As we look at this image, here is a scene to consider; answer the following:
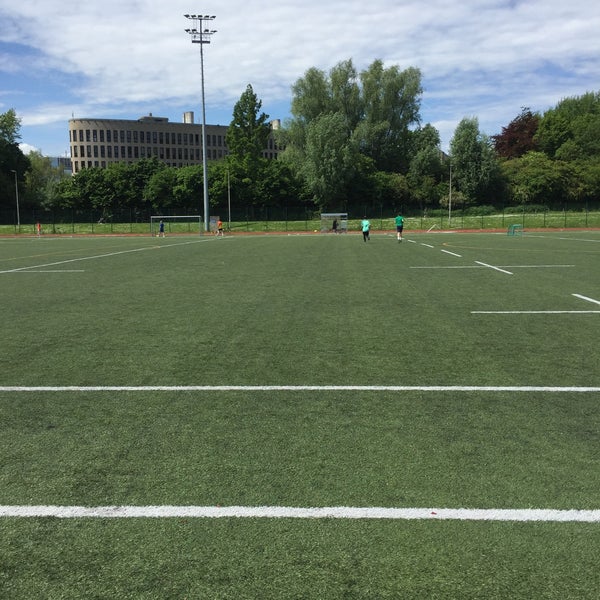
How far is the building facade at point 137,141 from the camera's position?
14638 cm

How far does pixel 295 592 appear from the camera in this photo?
2.49 metres

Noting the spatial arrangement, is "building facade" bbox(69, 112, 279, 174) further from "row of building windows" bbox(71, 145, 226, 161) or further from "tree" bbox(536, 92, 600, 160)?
"tree" bbox(536, 92, 600, 160)

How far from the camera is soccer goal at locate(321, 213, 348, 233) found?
196 ft

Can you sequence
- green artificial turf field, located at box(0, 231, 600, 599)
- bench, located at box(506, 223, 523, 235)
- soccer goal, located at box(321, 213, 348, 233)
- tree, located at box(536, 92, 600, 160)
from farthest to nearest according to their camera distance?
tree, located at box(536, 92, 600, 160), soccer goal, located at box(321, 213, 348, 233), bench, located at box(506, 223, 523, 235), green artificial turf field, located at box(0, 231, 600, 599)

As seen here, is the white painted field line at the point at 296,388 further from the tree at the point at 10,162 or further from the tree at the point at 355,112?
the tree at the point at 10,162

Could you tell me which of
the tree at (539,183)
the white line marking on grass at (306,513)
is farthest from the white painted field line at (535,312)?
the tree at (539,183)

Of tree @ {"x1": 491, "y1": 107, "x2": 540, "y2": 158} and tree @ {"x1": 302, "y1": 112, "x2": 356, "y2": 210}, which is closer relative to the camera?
tree @ {"x1": 302, "y1": 112, "x2": 356, "y2": 210}

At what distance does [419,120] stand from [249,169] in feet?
83.0

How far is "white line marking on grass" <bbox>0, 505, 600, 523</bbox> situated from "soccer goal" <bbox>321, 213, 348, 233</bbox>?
186 ft

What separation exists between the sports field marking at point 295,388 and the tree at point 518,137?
317 feet

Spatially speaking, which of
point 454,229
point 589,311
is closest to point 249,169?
point 454,229

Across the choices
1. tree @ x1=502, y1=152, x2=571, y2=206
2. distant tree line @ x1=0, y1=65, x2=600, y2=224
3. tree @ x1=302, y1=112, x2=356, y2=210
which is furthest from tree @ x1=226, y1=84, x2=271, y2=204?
tree @ x1=502, y1=152, x2=571, y2=206

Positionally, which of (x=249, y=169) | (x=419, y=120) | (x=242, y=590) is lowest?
(x=242, y=590)

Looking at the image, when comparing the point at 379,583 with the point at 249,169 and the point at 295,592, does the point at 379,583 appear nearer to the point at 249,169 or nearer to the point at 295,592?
the point at 295,592
